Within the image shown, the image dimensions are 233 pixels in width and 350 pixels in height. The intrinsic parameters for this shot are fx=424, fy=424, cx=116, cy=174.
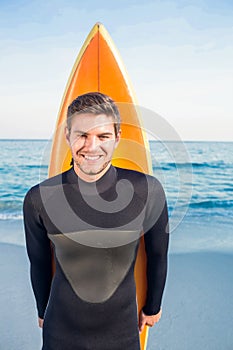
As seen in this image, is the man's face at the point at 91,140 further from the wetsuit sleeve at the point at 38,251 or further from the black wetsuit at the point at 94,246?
the wetsuit sleeve at the point at 38,251

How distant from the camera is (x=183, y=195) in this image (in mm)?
3062

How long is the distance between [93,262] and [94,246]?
6cm

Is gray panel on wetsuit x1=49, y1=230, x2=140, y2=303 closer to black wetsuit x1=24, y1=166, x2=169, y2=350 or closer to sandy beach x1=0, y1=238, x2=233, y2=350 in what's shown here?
black wetsuit x1=24, y1=166, x2=169, y2=350

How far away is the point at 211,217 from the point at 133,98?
198 inches

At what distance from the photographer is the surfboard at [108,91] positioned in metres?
2.19

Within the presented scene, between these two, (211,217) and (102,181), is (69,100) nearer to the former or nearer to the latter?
(102,181)

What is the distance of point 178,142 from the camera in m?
1.76

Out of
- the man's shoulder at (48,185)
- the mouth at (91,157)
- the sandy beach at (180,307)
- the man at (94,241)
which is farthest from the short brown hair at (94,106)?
the sandy beach at (180,307)

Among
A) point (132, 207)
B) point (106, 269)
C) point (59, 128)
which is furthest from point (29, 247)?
point (59, 128)

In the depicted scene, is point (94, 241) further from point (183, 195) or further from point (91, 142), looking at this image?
point (183, 195)

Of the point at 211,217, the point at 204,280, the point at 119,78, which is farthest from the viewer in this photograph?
the point at 211,217

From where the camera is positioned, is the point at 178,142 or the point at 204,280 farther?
the point at 204,280

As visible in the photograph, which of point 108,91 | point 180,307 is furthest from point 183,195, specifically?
point 108,91

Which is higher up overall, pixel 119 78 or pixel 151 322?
pixel 119 78
